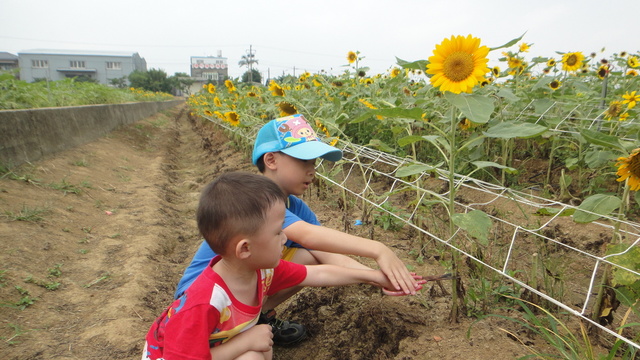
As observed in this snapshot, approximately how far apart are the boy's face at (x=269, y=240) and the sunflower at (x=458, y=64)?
0.61 m

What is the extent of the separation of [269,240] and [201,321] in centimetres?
27

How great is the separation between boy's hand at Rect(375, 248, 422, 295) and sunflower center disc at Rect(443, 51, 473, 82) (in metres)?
0.59

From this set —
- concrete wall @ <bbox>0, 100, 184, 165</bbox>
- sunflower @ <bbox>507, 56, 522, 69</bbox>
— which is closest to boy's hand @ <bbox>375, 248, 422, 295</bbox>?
sunflower @ <bbox>507, 56, 522, 69</bbox>

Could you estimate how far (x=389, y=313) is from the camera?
63.0 inches

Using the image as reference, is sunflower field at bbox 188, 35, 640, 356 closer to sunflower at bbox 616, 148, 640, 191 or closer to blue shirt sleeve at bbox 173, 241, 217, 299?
sunflower at bbox 616, 148, 640, 191

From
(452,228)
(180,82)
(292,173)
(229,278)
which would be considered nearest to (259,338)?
(229,278)

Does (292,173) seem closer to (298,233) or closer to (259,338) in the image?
(298,233)

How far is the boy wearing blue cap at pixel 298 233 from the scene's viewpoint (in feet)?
4.55

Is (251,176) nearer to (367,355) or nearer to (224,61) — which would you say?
(367,355)

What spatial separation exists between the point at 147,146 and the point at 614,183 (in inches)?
255

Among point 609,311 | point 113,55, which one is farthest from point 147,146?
point 113,55

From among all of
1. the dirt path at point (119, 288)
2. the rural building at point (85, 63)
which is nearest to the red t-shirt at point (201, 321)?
the dirt path at point (119, 288)

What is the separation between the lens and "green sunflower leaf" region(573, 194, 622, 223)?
1160 millimetres

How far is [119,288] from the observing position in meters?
2.11
